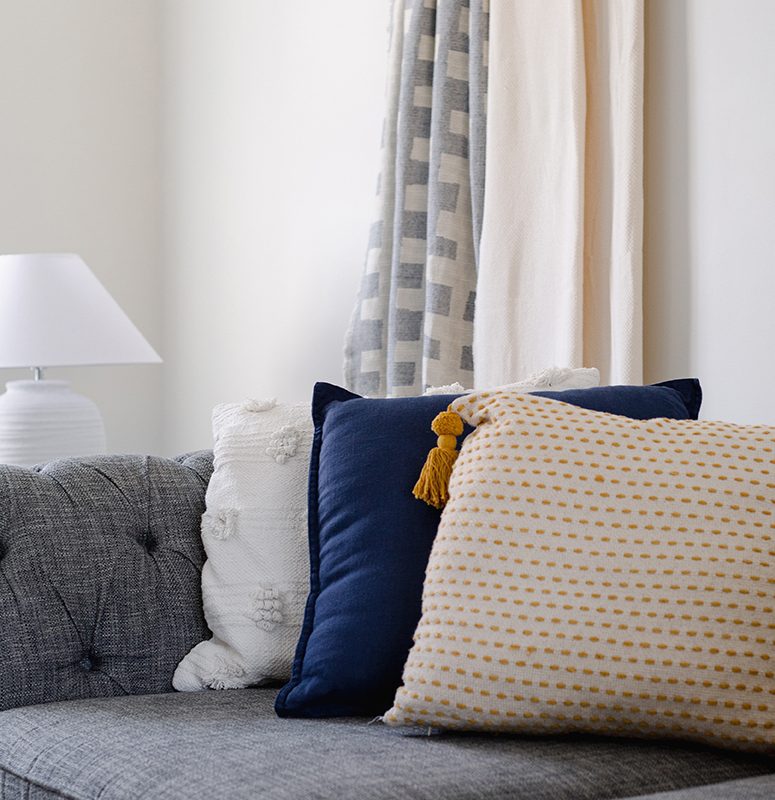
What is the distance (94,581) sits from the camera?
4.81ft

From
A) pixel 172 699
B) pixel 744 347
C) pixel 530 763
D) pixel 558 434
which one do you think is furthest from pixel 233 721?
pixel 744 347

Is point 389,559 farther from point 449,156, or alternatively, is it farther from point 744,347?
point 449,156

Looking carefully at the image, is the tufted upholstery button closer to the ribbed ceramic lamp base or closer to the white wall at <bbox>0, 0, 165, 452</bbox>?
the ribbed ceramic lamp base

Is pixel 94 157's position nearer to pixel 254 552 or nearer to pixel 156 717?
pixel 254 552

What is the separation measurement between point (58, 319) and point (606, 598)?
5.20ft

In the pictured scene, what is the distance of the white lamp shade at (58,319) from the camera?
238cm

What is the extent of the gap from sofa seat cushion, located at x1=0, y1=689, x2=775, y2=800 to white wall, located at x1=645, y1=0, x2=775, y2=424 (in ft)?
2.65

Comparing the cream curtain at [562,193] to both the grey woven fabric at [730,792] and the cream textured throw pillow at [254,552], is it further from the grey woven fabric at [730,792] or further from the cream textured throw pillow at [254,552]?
the grey woven fabric at [730,792]

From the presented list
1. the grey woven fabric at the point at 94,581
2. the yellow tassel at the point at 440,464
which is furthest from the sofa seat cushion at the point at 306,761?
the yellow tassel at the point at 440,464

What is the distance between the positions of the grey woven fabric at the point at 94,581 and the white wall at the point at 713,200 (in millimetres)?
829

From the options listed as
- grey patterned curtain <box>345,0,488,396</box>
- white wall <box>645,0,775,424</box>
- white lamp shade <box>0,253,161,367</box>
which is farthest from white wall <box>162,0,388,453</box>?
white wall <box>645,0,775,424</box>

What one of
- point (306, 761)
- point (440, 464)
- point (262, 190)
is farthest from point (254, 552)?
point (262, 190)

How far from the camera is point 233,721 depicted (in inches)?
49.3

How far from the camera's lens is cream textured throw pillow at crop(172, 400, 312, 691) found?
145cm
